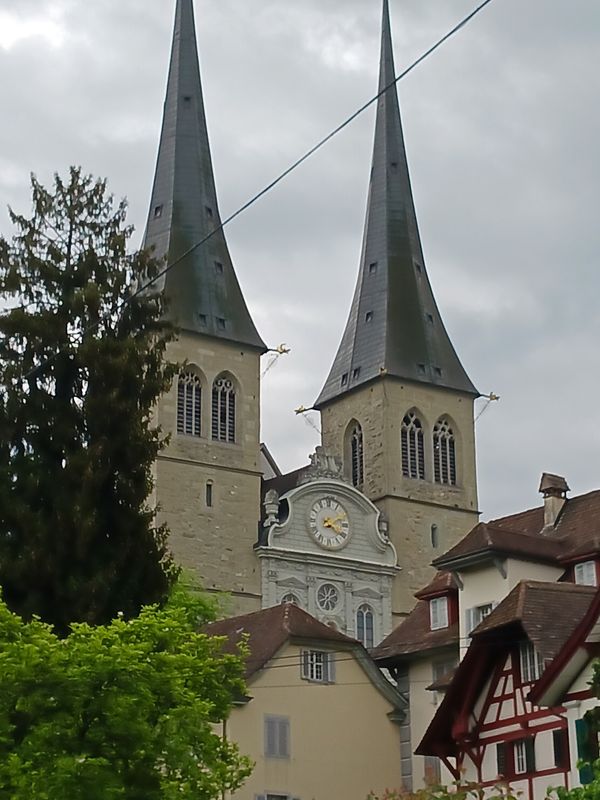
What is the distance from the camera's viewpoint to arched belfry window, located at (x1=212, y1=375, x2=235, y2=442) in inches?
2869

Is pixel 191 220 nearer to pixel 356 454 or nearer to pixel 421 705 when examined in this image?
pixel 356 454

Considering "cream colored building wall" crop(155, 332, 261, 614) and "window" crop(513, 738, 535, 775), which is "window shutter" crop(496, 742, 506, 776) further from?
"cream colored building wall" crop(155, 332, 261, 614)

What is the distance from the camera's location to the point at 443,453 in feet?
258

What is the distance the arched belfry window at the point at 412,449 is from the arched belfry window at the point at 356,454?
194 centimetres

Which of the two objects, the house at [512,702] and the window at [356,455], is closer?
the house at [512,702]

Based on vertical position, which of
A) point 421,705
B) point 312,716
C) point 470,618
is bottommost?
point 312,716

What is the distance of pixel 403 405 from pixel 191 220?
1207 centimetres

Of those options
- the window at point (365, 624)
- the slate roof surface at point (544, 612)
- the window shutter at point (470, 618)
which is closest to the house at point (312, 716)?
the window shutter at point (470, 618)

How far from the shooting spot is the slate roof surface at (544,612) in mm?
29438

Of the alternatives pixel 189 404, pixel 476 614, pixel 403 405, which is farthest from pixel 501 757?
pixel 403 405

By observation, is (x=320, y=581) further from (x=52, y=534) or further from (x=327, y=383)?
(x=52, y=534)

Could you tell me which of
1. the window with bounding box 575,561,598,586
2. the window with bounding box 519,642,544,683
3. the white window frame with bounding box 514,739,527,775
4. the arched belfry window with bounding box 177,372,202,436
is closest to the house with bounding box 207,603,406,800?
the window with bounding box 575,561,598,586

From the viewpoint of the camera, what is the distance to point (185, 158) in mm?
77062

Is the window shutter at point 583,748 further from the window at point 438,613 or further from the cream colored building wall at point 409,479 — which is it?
the cream colored building wall at point 409,479
